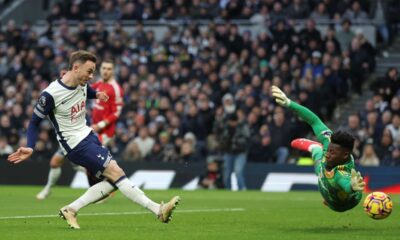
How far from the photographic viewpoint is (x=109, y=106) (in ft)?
67.3

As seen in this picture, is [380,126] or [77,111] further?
[380,126]

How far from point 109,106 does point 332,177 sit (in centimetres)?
794

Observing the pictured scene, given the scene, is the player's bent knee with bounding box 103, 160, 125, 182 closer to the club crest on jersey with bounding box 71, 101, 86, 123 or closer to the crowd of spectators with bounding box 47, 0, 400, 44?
the club crest on jersey with bounding box 71, 101, 86, 123

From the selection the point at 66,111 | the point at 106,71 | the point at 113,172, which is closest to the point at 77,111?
the point at 66,111

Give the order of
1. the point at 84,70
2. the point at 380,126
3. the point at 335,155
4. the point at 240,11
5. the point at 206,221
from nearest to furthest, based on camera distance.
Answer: the point at 335,155
the point at 84,70
the point at 206,221
the point at 380,126
the point at 240,11

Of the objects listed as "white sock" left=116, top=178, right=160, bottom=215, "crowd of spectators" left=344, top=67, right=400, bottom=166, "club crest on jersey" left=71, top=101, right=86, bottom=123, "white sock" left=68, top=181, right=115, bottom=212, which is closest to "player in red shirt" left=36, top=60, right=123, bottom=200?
"club crest on jersey" left=71, top=101, right=86, bottom=123

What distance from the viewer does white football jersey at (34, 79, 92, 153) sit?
13500mm

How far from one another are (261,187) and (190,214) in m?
10.3

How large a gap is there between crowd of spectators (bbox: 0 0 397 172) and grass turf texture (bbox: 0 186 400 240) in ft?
23.5

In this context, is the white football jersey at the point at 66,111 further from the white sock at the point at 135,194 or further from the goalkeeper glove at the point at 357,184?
the goalkeeper glove at the point at 357,184

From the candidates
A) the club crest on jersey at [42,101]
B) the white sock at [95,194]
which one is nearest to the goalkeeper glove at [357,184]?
the white sock at [95,194]

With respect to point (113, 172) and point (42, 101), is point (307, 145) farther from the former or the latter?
point (42, 101)

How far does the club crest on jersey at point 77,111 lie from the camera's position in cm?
1380

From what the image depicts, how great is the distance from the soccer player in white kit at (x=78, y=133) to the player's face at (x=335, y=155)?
226 cm
